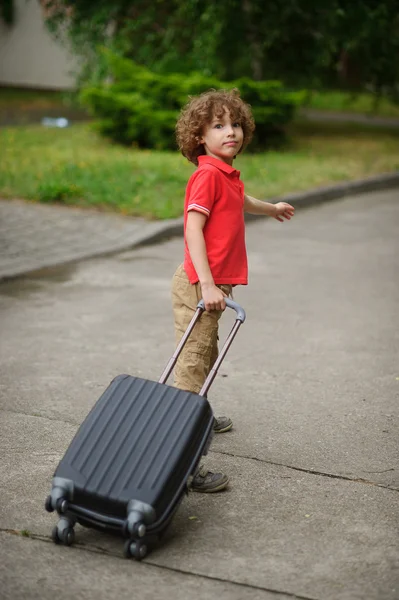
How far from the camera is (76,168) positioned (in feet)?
40.0

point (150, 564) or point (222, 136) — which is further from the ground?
point (222, 136)

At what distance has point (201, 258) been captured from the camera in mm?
3877

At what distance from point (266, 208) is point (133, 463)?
5.29 ft

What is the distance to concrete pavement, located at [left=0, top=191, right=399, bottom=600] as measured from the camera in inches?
127

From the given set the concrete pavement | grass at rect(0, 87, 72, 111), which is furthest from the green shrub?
grass at rect(0, 87, 72, 111)

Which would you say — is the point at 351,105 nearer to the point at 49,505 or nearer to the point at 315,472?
the point at 315,472

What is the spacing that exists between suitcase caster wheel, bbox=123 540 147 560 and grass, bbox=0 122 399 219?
22.7 feet

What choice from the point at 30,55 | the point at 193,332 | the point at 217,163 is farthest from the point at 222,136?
the point at 30,55

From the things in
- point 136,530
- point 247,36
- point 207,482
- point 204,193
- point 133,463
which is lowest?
point 207,482

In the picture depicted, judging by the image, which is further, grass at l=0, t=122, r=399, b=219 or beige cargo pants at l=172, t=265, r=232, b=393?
grass at l=0, t=122, r=399, b=219

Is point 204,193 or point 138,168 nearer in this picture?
point 204,193

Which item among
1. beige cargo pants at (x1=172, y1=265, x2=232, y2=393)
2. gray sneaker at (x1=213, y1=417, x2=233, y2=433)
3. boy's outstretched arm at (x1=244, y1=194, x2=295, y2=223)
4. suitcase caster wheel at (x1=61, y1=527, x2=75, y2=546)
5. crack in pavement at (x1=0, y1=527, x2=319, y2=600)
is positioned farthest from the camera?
gray sneaker at (x1=213, y1=417, x2=233, y2=433)

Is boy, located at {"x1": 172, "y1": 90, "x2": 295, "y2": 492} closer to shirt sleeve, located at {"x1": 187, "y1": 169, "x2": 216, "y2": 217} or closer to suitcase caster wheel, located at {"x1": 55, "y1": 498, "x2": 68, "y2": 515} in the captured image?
shirt sleeve, located at {"x1": 187, "y1": 169, "x2": 216, "y2": 217}

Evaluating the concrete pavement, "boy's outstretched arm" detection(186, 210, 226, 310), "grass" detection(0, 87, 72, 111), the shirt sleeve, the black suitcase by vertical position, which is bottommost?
"grass" detection(0, 87, 72, 111)
